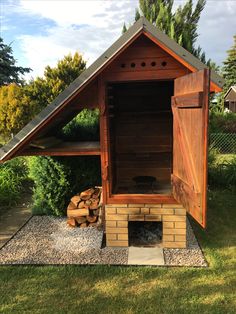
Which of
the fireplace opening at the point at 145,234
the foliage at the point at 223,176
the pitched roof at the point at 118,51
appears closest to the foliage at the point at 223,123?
the foliage at the point at 223,176

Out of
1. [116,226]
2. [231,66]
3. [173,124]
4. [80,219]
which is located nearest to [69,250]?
[116,226]

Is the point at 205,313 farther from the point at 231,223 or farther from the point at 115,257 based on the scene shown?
the point at 231,223

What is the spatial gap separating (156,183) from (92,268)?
2.73 m

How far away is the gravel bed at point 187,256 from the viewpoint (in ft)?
14.7

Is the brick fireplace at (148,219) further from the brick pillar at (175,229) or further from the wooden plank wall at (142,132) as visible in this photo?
the wooden plank wall at (142,132)

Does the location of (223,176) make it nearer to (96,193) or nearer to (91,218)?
(96,193)

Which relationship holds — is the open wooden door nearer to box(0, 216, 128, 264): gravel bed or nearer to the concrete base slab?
the concrete base slab

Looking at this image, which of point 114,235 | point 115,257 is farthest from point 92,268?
point 114,235

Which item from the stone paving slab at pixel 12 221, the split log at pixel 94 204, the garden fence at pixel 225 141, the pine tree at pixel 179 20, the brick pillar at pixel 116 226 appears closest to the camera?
the brick pillar at pixel 116 226

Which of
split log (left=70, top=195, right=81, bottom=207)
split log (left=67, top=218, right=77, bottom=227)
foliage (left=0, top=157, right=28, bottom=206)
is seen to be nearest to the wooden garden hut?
split log (left=70, top=195, right=81, bottom=207)

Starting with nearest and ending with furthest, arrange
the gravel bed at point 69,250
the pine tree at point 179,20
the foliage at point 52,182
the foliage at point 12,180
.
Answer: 1. the gravel bed at point 69,250
2. the foliage at point 52,182
3. the foliage at point 12,180
4. the pine tree at point 179,20

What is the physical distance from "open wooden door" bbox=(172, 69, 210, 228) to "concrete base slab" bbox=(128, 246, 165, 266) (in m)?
1.09

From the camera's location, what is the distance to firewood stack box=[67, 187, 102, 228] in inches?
233

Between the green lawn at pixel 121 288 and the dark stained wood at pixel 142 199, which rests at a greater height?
the dark stained wood at pixel 142 199
